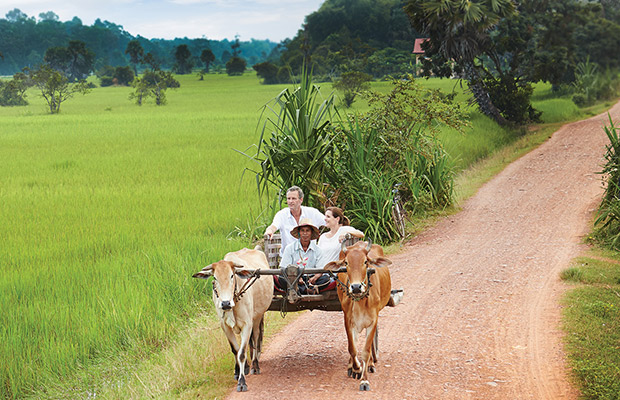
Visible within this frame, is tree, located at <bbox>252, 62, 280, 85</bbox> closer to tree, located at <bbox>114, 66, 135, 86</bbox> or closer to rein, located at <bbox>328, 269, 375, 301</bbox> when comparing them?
tree, located at <bbox>114, 66, 135, 86</bbox>

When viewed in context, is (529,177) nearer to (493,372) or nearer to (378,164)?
(378,164)

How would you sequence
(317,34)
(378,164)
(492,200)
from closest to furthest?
(378,164), (492,200), (317,34)

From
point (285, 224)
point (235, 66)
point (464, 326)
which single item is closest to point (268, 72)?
point (235, 66)

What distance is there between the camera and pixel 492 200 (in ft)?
50.4

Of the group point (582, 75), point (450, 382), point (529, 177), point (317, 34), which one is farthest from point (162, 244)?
point (317, 34)

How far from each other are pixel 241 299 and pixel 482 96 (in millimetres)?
22630

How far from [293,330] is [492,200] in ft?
29.3

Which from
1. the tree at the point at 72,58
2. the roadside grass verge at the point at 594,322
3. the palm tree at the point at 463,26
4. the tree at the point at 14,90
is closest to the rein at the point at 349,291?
the roadside grass verge at the point at 594,322

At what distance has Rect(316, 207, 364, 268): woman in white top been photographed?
639 centimetres

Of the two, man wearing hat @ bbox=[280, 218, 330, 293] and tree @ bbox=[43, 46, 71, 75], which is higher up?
tree @ bbox=[43, 46, 71, 75]

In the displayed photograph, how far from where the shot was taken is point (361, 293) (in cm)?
511

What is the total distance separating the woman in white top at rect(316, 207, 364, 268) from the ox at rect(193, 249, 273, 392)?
1.87 feet

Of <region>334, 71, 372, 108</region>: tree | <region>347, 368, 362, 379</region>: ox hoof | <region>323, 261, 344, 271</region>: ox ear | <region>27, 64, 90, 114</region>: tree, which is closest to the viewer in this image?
<region>323, 261, 344, 271</region>: ox ear

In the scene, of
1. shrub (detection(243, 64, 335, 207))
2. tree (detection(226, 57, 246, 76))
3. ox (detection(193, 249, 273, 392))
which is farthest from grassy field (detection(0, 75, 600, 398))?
tree (detection(226, 57, 246, 76))
